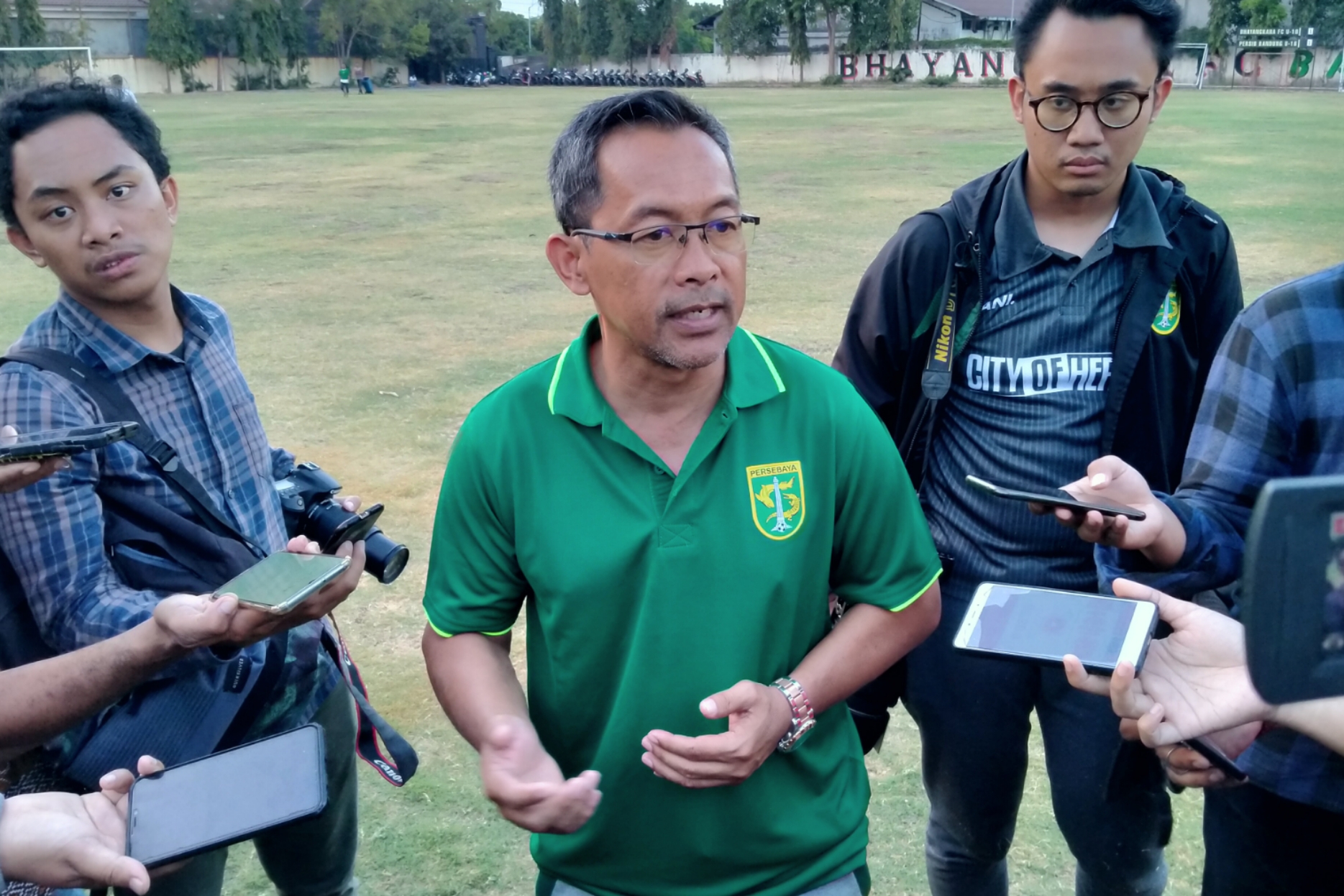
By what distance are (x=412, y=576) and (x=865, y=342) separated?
3083mm

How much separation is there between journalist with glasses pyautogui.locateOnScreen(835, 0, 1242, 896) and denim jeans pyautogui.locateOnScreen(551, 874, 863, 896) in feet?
2.44

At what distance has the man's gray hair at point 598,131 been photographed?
2.19 metres

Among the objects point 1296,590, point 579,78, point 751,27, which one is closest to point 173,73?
point 579,78

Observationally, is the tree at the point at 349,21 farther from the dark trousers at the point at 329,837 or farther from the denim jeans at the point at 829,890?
the denim jeans at the point at 829,890

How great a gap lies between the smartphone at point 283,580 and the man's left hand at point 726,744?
2.33 ft

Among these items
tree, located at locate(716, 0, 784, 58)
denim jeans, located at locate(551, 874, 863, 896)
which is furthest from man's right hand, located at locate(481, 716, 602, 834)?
tree, located at locate(716, 0, 784, 58)

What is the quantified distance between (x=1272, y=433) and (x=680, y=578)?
1108 mm

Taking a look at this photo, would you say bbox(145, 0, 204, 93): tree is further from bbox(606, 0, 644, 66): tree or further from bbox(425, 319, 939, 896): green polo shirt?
bbox(425, 319, 939, 896): green polo shirt

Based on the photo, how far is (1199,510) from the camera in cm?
227

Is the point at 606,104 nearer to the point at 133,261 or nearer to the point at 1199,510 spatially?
the point at 133,261

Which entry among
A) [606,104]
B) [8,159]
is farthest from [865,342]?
[8,159]

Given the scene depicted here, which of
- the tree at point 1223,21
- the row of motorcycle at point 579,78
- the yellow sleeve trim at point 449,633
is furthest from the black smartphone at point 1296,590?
the row of motorcycle at point 579,78

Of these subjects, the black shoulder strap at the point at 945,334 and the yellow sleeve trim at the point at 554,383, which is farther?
the black shoulder strap at the point at 945,334

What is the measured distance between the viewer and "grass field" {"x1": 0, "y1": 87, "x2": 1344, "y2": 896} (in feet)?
12.1
